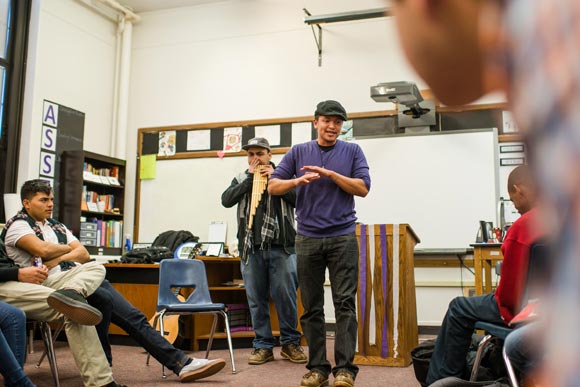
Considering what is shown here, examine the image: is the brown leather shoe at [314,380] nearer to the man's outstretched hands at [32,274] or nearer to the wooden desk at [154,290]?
the man's outstretched hands at [32,274]

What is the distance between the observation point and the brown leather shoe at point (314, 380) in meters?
3.14

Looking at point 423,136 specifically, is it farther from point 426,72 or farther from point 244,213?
point 426,72

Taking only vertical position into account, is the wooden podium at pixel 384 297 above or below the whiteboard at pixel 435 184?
below

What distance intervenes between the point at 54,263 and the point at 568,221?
11.2 ft

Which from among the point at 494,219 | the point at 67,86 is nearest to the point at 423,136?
the point at 494,219

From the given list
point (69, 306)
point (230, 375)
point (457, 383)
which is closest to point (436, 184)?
point (230, 375)

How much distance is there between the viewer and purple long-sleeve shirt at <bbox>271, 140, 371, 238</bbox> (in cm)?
327

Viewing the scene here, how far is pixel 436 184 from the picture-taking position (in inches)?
242

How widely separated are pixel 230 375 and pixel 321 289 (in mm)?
845

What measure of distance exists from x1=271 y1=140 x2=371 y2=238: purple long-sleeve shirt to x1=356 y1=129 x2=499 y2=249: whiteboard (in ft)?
9.54

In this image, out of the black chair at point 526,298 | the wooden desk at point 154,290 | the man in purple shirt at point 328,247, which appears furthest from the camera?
the wooden desk at point 154,290

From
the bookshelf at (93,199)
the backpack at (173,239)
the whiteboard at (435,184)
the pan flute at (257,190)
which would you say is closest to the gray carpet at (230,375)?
the pan flute at (257,190)

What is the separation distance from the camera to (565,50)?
15.1 inches

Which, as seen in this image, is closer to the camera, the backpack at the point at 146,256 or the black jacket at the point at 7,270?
the black jacket at the point at 7,270
